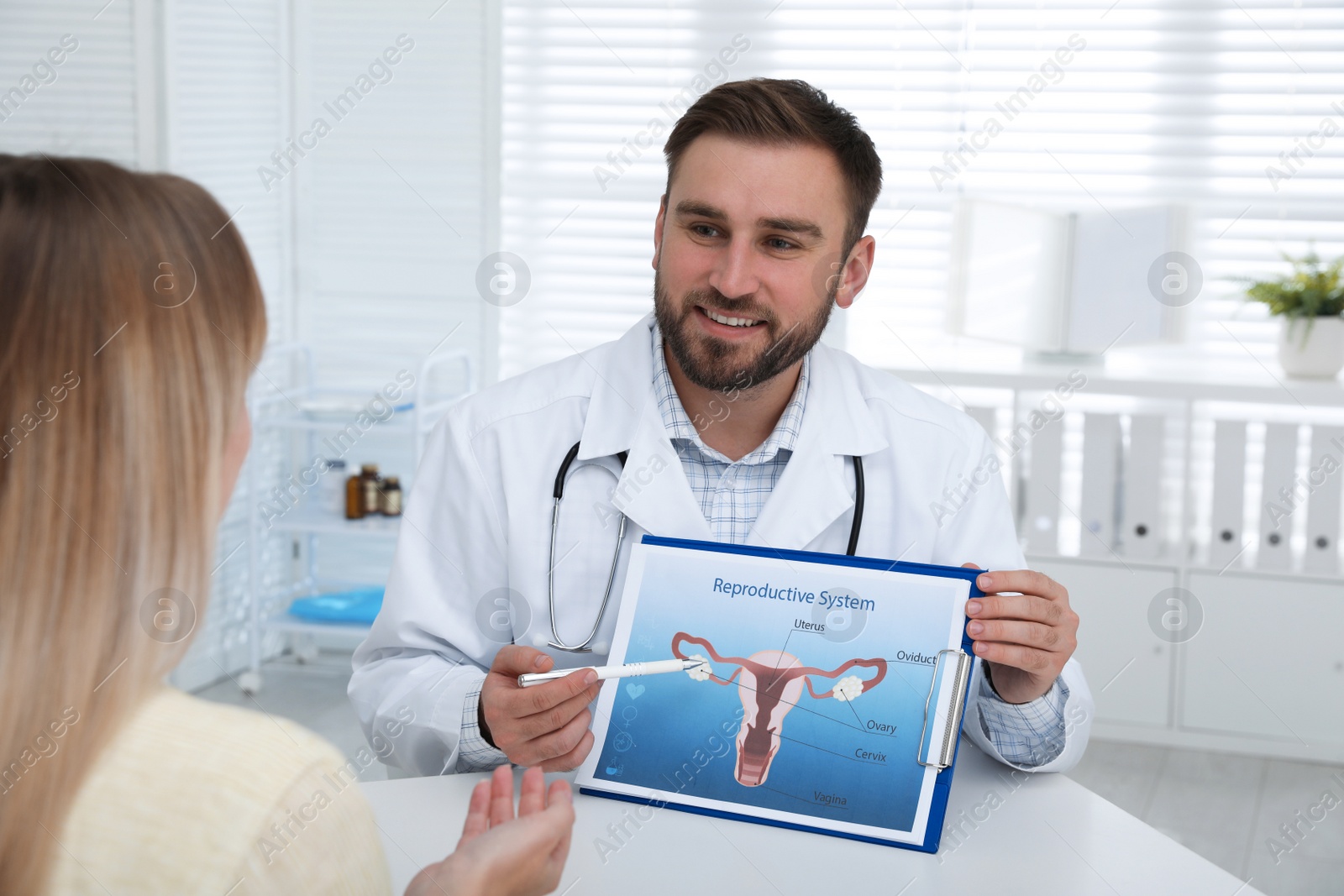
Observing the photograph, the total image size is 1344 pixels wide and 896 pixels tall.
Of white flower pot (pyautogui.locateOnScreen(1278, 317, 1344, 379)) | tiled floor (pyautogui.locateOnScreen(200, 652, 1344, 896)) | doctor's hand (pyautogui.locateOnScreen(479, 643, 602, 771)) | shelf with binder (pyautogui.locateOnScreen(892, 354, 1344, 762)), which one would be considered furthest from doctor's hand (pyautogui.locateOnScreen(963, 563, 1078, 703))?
white flower pot (pyautogui.locateOnScreen(1278, 317, 1344, 379))

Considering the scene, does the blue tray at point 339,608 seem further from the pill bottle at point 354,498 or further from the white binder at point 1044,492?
the white binder at point 1044,492

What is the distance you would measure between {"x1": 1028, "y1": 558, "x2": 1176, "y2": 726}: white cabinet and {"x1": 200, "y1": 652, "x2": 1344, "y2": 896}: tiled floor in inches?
5.4

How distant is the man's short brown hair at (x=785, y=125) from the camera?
5.61 ft

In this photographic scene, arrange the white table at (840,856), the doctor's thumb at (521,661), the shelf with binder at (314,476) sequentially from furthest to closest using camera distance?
the shelf with binder at (314,476), the doctor's thumb at (521,661), the white table at (840,856)

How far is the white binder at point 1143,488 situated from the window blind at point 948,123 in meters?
0.42

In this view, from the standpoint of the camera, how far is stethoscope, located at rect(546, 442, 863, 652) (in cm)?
158

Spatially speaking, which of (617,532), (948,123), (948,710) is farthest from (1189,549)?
(948,710)

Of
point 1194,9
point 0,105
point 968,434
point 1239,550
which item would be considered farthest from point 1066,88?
point 0,105

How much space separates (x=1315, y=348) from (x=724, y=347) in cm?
227

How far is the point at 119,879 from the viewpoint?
754 mm

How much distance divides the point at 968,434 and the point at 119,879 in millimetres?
1345

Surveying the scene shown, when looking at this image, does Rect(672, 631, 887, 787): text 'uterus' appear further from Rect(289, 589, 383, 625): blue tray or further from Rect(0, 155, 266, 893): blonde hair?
Rect(289, 589, 383, 625): blue tray

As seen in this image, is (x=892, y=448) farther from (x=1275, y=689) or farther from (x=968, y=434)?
(x=1275, y=689)

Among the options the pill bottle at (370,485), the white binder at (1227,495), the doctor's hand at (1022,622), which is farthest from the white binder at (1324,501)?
the pill bottle at (370,485)
